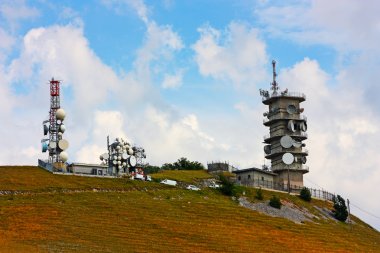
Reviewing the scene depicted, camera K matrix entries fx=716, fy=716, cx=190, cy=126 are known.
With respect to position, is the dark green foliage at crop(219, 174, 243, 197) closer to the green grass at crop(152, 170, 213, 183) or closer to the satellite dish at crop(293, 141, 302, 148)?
the green grass at crop(152, 170, 213, 183)

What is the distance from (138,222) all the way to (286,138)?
60.3 metres

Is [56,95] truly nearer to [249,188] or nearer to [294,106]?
[249,188]

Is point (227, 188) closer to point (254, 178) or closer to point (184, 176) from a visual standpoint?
point (254, 178)

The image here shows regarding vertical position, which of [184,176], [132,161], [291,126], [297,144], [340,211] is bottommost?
[340,211]

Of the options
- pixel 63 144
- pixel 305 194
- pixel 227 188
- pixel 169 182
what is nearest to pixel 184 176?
pixel 169 182

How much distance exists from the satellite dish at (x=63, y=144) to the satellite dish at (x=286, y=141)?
4509 cm

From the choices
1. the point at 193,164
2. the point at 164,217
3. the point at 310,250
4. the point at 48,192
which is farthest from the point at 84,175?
the point at 193,164

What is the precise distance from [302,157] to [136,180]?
42.1m

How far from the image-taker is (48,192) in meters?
104

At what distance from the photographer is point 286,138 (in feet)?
480

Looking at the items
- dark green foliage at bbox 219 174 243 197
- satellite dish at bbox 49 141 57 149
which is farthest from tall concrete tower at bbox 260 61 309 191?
satellite dish at bbox 49 141 57 149

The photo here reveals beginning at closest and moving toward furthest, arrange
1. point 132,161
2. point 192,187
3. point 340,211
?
point 192,187 < point 340,211 < point 132,161

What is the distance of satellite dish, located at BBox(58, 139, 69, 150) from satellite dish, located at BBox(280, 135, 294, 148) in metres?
45.1

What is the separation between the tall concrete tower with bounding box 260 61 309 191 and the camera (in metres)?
147
